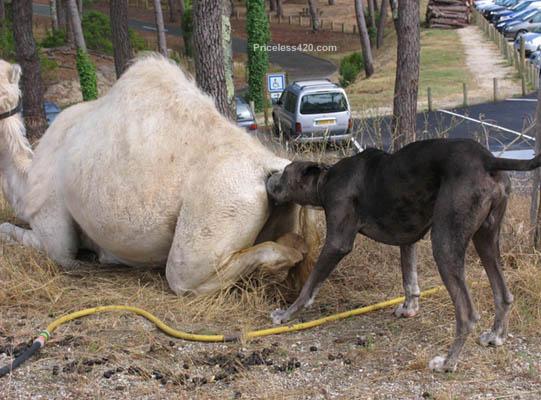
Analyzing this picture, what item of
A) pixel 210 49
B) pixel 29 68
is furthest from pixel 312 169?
pixel 29 68

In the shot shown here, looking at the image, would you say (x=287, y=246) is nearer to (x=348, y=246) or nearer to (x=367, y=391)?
(x=348, y=246)

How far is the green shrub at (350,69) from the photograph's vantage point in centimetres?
3906

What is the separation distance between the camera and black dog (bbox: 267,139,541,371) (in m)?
5.04

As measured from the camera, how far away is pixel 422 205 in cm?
541

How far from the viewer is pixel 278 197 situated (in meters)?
6.38

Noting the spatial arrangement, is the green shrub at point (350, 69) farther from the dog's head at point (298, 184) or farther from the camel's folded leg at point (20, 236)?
the dog's head at point (298, 184)

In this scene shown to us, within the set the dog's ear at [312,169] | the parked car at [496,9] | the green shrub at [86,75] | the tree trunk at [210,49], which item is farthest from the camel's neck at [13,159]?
the parked car at [496,9]

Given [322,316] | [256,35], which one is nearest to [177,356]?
[322,316]

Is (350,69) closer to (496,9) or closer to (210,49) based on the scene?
(496,9)

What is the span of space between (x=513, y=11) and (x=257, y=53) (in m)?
24.2

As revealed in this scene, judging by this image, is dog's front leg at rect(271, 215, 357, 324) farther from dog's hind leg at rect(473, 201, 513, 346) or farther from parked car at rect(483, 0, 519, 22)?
parked car at rect(483, 0, 519, 22)

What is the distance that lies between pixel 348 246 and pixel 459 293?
2.97ft

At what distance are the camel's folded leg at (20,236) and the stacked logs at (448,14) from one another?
48.3m

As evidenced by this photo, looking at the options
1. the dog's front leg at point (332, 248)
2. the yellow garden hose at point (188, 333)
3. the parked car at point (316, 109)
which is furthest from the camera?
the parked car at point (316, 109)
